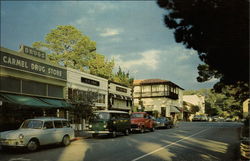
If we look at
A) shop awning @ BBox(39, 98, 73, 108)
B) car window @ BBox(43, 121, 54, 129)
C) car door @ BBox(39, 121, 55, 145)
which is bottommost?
car door @ BBox(39, 121, 55, 145)

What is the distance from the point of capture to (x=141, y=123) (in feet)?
83.4

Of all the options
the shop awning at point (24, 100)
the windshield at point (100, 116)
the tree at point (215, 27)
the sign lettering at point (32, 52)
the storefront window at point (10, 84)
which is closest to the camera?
the tree at point (215, 27)

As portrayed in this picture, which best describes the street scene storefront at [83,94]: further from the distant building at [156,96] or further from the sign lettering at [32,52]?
the distant building at [156,96]

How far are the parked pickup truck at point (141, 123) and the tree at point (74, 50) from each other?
18.6 metres

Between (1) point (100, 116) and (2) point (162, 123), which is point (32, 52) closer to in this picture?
(1) point (100, 116)

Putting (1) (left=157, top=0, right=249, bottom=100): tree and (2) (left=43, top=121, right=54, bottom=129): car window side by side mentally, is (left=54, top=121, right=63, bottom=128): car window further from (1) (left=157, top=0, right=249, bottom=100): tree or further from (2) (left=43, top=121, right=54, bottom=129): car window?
(1) (left=157, top=0, right=249, bottom=100): tree

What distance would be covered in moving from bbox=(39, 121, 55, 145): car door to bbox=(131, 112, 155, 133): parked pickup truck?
11.5 m

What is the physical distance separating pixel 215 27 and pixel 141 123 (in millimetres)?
19060

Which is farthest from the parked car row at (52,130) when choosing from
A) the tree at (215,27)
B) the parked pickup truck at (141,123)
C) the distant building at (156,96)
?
the distant building at (156,96)

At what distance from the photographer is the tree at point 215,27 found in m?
6.72

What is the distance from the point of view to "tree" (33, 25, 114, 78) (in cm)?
4309

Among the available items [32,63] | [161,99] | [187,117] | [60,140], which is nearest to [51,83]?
[32,63]

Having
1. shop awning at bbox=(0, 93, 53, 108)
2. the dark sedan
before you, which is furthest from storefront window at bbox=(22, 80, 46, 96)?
the dark sedan

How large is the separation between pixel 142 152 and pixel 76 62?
110 ft
